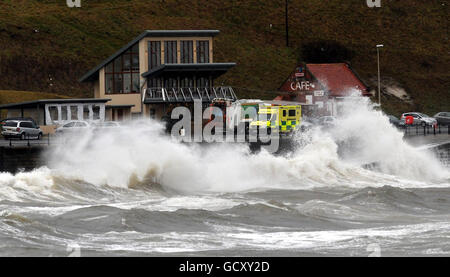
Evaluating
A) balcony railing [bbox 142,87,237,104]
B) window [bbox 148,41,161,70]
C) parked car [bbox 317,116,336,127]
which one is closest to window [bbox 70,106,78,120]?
balcony railing [bbox 142,87,237,104]

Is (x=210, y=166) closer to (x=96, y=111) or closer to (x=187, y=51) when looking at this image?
(x=96, y=111)

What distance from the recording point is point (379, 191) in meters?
30.7

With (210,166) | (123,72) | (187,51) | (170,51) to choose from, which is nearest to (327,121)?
(187,51)

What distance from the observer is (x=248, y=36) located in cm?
10606

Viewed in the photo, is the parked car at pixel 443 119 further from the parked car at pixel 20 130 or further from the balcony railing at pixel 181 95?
the parked car at pixel 20 130

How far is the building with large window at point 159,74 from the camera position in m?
65.8

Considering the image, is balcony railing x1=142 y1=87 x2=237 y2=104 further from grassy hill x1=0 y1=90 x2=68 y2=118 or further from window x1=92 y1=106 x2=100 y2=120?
grassy hill x1=0 y1=90 x2=68 y2=118

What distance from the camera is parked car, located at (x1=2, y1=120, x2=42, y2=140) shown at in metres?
52.7

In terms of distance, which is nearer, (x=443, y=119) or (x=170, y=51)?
(x=170, y=51)

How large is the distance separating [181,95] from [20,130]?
16239 mm

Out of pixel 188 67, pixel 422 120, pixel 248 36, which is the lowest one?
pixel 422 120

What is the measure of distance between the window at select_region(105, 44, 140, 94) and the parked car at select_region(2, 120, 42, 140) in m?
16.4

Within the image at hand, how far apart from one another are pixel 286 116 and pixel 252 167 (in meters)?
15.8

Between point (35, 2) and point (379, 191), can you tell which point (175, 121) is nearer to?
point (379, 191)
